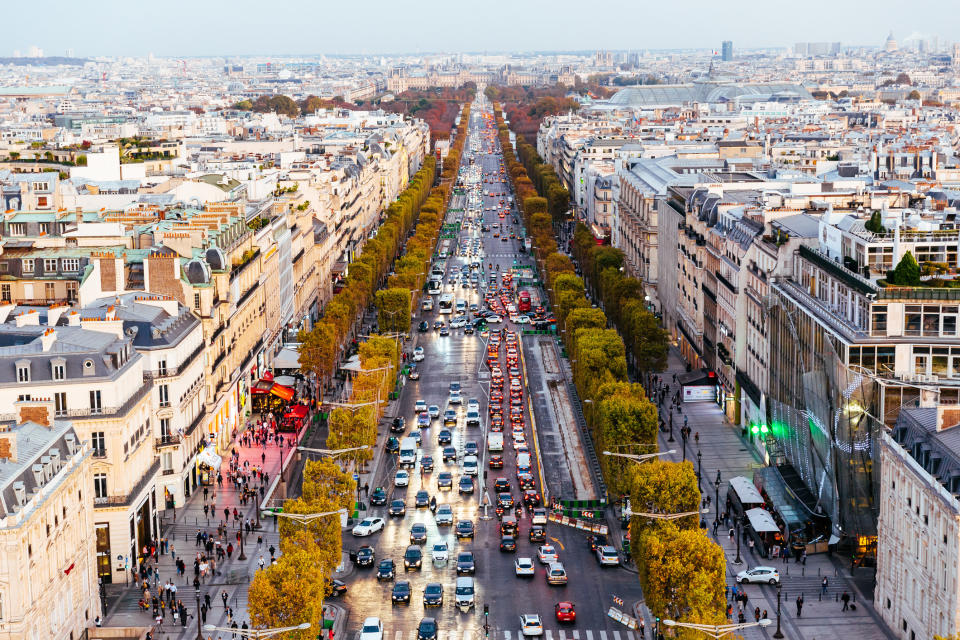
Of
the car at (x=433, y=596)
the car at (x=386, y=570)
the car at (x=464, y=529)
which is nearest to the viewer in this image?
the car at (x=433, y=596)

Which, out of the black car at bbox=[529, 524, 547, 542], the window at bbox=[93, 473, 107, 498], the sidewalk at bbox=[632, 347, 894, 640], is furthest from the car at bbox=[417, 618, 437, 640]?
the window at bbox=[93, 473, 107, 498]

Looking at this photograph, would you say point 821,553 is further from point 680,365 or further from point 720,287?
point 680,365

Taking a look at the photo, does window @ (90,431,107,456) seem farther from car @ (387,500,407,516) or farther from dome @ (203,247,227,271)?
dome @ (203,247,227,271)

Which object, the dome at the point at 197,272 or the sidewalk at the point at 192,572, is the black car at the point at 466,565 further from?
the dome at the point at 197,272

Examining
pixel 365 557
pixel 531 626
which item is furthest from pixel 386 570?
pixel 531 626

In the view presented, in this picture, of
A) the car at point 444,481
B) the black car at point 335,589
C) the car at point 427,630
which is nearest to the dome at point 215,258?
the car at point 444,481
